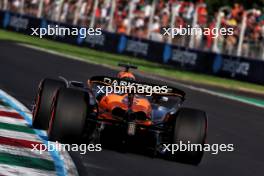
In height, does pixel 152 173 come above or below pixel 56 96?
below

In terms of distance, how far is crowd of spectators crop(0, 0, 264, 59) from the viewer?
28.4 meters

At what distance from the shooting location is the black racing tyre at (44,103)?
1055cm

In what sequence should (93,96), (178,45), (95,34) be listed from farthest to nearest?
(95,34) < (178,45) < (93,96)

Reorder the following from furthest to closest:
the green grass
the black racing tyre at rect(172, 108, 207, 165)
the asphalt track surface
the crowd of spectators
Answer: the crowd of spectators
the green grass
the black racing tyre at rect(172, 108, 207, 165)
the asphalt track surface

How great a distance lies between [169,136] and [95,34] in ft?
84.7

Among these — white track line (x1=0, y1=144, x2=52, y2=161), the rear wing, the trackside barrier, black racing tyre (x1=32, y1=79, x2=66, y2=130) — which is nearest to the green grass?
the trackside barrier

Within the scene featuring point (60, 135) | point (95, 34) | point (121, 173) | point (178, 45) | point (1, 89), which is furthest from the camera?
point (95, 34)

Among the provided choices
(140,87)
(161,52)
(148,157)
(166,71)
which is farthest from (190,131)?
(161,52)

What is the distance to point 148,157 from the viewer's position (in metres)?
10.2

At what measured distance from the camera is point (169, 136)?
9945 millimetres

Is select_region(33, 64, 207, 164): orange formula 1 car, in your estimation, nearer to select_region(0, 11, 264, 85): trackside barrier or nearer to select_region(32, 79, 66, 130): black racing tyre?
select_region(32, 79, 66, 130): black racing tyre

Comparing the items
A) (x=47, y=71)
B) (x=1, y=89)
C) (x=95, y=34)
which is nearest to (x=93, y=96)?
(x=1, y=89)

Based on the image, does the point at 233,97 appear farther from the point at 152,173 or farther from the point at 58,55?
the point at 152,173

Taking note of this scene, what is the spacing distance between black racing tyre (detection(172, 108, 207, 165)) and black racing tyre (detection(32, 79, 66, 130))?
66.8 inches
